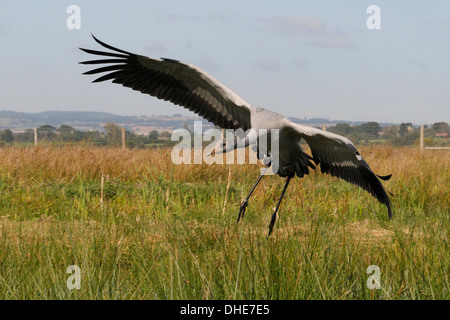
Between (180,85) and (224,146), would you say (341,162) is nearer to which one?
(224,146)

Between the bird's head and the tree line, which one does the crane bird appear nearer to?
the bird's head

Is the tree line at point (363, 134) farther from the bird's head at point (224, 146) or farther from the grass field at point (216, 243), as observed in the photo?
the bird's head at point (224, 146)

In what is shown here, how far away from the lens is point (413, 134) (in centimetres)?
2628

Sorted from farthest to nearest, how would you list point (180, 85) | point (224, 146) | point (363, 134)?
point (363, 134) < point (180, 85) < point (224, 146)

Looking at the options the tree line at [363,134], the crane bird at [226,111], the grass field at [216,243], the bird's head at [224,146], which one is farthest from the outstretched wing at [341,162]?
the tree line at [363,134]

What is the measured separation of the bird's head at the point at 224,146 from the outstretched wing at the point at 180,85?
0.35 metres

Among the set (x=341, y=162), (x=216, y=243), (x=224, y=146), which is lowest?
(x=216, y=243)

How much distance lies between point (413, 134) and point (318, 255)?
81.0ft

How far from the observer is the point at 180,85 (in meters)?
5.09

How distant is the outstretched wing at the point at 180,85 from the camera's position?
475 centimetres

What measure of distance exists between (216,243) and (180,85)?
1852 mm

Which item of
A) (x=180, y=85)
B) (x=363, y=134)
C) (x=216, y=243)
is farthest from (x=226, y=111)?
(x=363, y=134)

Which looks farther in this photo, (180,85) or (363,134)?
(363,134)
